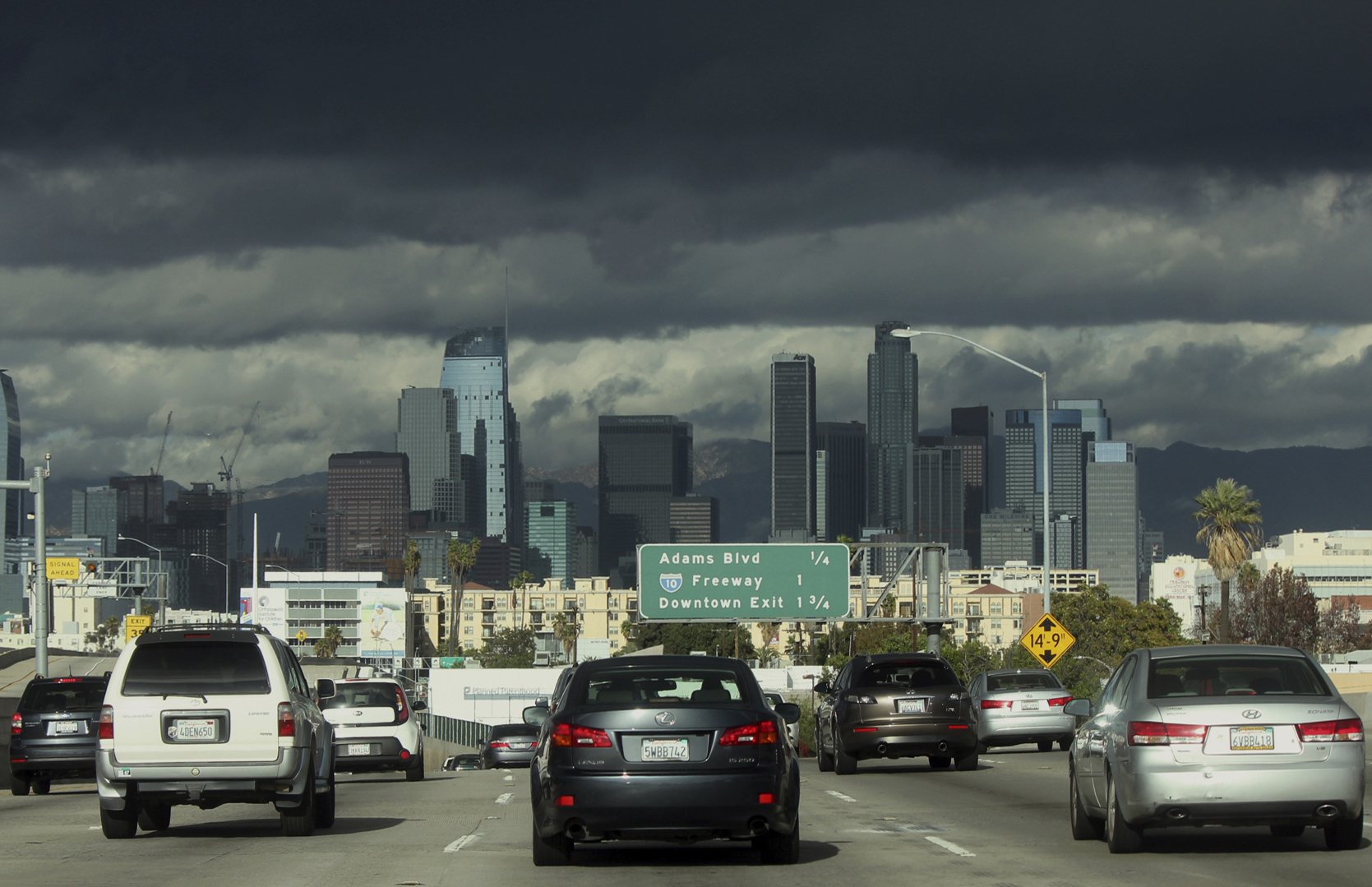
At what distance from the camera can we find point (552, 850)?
16.4 meters

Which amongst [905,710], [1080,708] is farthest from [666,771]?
[905,710]

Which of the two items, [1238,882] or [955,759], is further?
[955,759]

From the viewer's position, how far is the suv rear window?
99.5 ft

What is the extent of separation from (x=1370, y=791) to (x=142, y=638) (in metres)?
14.8

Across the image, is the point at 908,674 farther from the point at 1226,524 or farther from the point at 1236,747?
the point at 1226,524

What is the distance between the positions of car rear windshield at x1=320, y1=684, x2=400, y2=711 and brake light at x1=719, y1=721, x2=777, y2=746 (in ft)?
56.8

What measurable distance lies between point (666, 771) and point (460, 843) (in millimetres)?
4310

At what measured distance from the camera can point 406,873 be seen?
1590cm

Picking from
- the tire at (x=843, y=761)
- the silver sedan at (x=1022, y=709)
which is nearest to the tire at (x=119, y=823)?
the tire at (x=843, y=761)

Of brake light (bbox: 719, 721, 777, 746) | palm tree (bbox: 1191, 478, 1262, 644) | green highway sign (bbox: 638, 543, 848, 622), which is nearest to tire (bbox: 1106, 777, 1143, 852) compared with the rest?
brake light (bbox: 719, 721, 777, 746)

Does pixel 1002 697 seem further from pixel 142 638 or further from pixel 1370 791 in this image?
pixel 142 638

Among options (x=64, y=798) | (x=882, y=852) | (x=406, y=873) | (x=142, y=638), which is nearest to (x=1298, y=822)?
(x=882, y=852)

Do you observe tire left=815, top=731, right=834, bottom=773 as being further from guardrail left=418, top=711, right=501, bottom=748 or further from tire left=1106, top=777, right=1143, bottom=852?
guardrail left=418, top=711, right=501, bottom=748

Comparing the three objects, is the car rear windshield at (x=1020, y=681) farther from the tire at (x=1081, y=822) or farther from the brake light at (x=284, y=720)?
the brake light at (x=284, y=720)
